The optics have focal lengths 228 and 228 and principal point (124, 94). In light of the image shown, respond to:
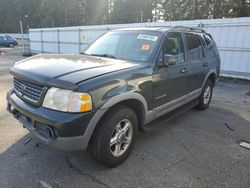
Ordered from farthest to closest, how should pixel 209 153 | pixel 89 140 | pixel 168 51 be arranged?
pixel 168 51 < pixel 209 153 < pixel 89 140

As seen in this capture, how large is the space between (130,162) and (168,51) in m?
1.88

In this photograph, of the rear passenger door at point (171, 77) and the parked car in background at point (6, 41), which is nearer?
the rear passenger door at point (171, 77)

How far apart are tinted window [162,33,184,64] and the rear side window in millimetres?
298

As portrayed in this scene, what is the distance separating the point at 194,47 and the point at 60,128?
3.41m

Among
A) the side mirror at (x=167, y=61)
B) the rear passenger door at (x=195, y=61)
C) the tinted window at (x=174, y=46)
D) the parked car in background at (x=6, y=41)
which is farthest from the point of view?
the parked car in background at (x=6, y=41)

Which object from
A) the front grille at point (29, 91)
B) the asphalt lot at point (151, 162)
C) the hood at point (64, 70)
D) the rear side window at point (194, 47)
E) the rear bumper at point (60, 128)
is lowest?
the asphalt lot at point (151, 162)

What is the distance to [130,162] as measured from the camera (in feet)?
10.6

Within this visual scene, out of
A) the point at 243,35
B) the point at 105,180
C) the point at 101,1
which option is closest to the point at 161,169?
the point at 105,180

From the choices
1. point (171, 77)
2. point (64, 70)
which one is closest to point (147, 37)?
point (171, 77)

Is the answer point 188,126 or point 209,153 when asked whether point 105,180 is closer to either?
point 209,153

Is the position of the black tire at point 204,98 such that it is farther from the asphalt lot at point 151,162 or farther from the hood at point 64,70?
the hood at point 64,70

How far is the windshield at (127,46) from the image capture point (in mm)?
3607

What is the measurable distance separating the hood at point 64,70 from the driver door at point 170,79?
49cm

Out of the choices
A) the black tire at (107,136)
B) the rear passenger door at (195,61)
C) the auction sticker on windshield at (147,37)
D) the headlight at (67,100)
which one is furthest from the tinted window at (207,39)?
the headlight at (67,100)
